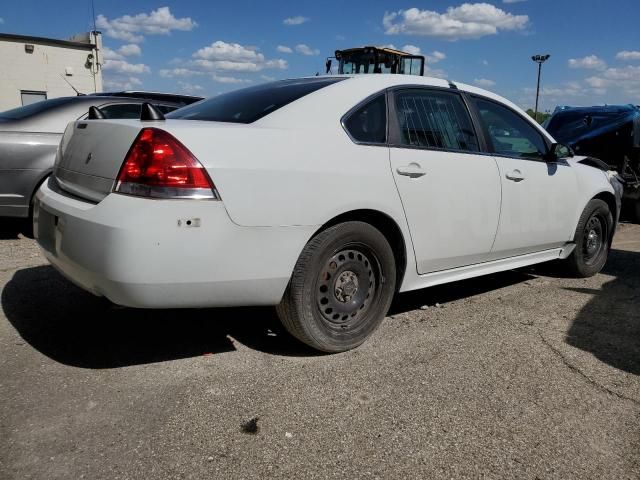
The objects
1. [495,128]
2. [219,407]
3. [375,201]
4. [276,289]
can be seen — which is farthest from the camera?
[495,128]

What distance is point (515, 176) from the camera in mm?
4090

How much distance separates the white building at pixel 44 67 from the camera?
24812 millimetres

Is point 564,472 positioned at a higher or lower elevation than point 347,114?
lower

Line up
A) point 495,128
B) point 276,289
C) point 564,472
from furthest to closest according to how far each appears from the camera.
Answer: point 495,128
point 276,289
point 564,472

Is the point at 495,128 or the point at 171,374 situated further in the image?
the point at 495,128

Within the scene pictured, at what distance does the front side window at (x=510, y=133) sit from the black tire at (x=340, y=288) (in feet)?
4.61

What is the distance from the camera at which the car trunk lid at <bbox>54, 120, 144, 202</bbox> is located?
2.72 meters

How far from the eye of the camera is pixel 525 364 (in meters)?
3.29

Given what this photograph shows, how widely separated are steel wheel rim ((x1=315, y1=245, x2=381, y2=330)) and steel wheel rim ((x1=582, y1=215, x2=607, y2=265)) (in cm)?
266

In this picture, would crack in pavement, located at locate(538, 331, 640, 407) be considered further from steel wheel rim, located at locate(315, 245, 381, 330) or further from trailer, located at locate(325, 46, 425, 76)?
trailer, located at locate(325, 46, 425, 76)

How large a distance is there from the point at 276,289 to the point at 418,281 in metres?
1.12

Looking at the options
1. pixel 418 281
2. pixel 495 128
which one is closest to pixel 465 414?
pixel 418 281

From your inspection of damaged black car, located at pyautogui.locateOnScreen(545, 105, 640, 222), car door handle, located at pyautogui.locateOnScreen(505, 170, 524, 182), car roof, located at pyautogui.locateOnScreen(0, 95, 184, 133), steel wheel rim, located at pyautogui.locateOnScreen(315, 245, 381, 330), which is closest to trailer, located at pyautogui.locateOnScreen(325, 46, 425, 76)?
damaged black car, located at pyautogui.locateOnScreen(545, 105, 640, 222)

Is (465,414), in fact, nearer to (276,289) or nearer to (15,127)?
(276,289)
